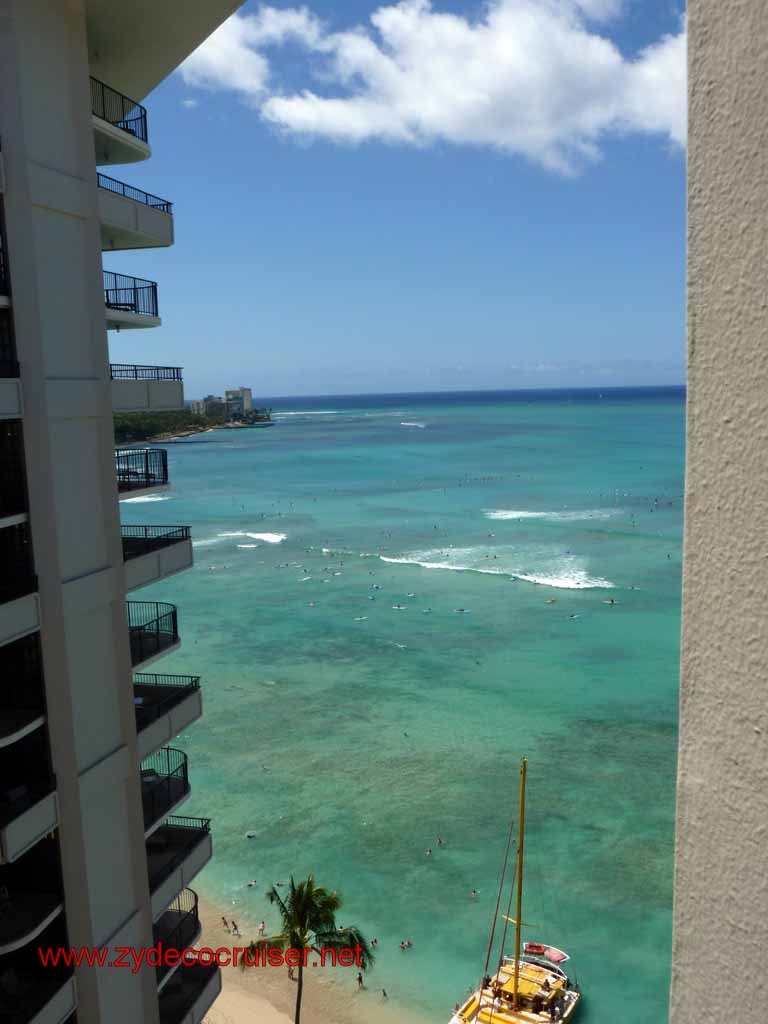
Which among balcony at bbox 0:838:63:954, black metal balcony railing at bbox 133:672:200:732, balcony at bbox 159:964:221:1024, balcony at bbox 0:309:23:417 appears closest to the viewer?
balcony at bbox 0:309:23:417

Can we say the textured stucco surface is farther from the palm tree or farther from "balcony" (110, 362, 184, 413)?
the palm tree

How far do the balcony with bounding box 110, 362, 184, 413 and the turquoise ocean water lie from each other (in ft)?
54.6

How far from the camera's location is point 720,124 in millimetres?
1425

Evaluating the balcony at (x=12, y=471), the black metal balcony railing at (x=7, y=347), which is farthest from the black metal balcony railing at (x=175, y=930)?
the black metal balcony railing at (x=7, y=347)

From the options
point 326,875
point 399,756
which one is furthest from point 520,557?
point 326,875

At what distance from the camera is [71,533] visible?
35.4ft

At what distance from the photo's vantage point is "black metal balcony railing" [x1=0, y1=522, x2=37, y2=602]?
33.5 feet

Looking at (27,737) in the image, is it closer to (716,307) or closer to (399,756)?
(716,307)

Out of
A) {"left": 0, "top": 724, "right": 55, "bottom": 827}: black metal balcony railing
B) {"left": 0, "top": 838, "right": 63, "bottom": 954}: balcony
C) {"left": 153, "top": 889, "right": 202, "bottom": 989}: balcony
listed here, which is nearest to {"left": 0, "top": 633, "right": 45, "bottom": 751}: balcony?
{"left": 0, "top": 724, "right": 55, "bottom": 827}: black metal balcony railing

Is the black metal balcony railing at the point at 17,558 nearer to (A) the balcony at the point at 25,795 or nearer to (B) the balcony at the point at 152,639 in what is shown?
(A) the balcony at the point at 25,795

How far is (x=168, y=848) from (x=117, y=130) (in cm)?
1040

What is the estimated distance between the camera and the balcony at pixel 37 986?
1003 centimetres

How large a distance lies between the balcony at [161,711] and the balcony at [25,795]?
1.59 meters

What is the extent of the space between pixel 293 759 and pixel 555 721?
10485 mm
